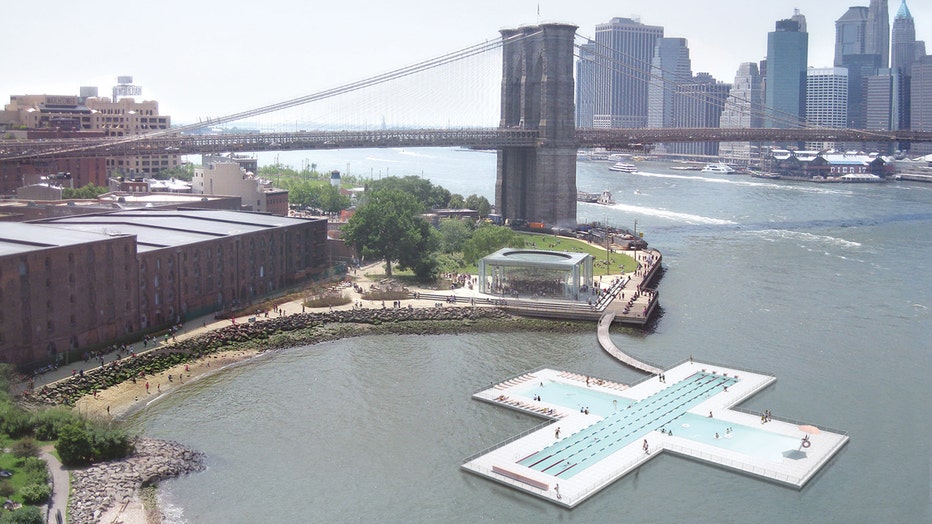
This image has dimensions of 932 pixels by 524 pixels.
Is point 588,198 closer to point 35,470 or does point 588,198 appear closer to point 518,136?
point 518,136

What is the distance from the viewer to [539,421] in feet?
110

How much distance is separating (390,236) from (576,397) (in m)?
22.2

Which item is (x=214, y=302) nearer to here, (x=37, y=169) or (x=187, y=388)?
(x=187, y=388)

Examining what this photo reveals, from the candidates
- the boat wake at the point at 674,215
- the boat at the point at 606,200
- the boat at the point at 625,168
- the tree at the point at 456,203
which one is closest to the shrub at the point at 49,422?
the tree at the point at 456,203

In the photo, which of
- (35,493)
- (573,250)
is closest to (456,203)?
(573,250)

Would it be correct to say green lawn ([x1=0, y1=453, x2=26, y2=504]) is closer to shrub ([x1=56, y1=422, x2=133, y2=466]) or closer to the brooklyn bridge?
shrub ([x1=56, y1=422, x2=133, y2=466])

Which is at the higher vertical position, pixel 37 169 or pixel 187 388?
pixel 37 169

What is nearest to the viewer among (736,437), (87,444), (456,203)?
(87,444)

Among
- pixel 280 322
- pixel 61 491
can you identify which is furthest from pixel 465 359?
pixel 61 491

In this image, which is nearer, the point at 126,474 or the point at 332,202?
the point at 126,474

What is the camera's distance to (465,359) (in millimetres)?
41875

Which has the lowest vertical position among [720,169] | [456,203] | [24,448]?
[24,448]

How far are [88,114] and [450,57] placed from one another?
148ft

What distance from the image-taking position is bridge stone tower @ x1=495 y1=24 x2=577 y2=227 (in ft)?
254
